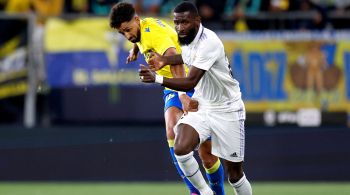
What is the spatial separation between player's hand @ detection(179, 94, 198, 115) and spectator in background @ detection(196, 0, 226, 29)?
15.1 ft

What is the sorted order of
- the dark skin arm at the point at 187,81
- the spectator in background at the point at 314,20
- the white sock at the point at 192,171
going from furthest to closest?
1. the spectator in background at the point at 314,20
2. the white sock at the point at 192,171
3. the dark skin arm at the point at 187,81

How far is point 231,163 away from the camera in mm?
10000

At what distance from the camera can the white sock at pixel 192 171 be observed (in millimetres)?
10031

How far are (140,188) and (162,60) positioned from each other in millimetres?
4264

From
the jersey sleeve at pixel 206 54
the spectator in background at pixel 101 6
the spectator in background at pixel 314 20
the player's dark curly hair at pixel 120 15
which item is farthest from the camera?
the spectator in background at pixel 101 6

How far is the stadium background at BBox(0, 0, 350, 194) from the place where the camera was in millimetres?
14398

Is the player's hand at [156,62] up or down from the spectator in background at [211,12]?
up

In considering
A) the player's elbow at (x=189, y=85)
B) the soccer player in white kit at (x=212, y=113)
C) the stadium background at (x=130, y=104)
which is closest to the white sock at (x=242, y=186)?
the soccer player in white kit at (x=212, y=113)

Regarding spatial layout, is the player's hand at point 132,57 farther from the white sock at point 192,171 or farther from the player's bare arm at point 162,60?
the white sock at point 192,171

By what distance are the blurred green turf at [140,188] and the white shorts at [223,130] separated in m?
2.91

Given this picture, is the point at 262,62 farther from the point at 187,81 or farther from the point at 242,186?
the point at 187,81

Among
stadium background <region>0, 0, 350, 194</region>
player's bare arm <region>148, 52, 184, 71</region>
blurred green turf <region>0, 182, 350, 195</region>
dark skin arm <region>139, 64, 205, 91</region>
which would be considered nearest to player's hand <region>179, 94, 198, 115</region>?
player's bare arm <region>148, 52, 184, 71</region>

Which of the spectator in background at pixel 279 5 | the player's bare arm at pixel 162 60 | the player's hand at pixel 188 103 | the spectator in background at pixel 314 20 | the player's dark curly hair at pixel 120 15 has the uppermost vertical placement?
the player's dark curly hair at pixel 120 15

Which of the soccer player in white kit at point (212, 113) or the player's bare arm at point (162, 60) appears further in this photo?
the player's bare arm at point (162, 60)
